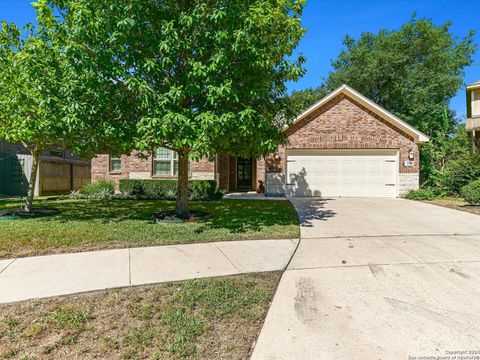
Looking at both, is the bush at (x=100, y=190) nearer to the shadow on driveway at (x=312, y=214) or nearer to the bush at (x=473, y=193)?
the shadow on driveway at (x=312, y=214)

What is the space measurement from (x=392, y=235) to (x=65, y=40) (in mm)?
8794

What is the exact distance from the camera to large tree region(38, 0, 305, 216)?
603 centimetres

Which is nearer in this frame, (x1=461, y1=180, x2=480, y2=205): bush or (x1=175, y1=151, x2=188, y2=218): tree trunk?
(x1=175, y1=151, x2=188, y2=218): tree trunk

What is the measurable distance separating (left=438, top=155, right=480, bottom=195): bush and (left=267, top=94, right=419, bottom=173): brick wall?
1904mm

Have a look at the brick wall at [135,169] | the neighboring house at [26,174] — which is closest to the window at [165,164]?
the brick wall at [135,169]

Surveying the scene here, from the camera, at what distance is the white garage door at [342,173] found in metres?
14.6

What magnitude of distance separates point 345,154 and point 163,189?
9.45 metres

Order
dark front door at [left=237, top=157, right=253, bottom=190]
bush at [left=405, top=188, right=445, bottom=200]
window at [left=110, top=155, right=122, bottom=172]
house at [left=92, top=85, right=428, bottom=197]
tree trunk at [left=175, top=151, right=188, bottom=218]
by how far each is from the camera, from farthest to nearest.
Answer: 1. dark front door at [left=237, top=157, right=253, bottom=190]
2. window at [left=110, top=155, right=122, bottom=172]
3. house at [left=92, top=85, right=428, bottom=197]
4. bush at [left=405, top=188, right=445, bottom=200]
5. tree trunk at [left=175, top=151, right=188, bottom=218]

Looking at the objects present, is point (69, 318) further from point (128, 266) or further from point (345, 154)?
point (345, 154)

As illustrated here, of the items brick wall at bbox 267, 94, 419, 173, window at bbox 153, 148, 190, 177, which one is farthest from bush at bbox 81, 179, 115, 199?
brick wall at bbox 267, 94, 419, 173

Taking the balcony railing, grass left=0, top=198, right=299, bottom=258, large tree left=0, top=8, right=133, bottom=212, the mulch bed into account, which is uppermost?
the balcony railing

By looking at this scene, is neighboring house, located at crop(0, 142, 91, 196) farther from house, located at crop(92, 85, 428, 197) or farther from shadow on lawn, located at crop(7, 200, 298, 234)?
shadow on lawn, located at crop(7, 200, 298, 234)

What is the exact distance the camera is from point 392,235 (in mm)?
6699

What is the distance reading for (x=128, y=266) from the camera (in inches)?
177
